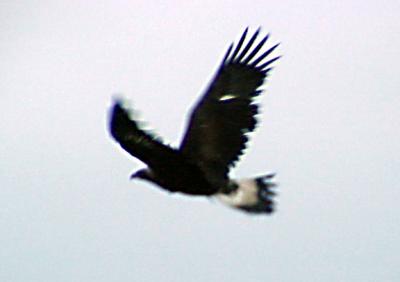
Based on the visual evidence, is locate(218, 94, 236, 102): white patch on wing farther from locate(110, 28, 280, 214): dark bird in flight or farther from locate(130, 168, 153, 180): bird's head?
locate(130, 168, 153, 180): bird's head

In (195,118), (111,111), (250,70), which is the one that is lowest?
(111,111)

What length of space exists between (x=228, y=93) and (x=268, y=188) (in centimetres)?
117

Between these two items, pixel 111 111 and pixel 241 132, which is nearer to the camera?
pixel 111 111

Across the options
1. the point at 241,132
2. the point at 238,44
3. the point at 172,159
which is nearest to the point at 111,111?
the point at 172,159

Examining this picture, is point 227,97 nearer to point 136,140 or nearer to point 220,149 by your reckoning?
point 220,149

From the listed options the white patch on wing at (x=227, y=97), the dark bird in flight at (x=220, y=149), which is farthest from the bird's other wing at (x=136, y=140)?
the white patch on wing at (x=227, y=97)

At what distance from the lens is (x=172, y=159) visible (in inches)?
485

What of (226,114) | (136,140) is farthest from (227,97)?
(136,140)

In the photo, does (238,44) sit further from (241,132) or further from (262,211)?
(262,211)

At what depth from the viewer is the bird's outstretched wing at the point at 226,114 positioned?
41.9 feet

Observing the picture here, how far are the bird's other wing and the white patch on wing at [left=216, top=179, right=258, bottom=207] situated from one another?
3.15ft

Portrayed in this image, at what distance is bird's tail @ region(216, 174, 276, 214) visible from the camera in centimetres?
1288

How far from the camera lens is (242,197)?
42.5ft

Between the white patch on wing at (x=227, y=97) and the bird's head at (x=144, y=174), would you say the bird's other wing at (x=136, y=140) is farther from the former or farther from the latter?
the white patch on wing at (x=227, y=97)
